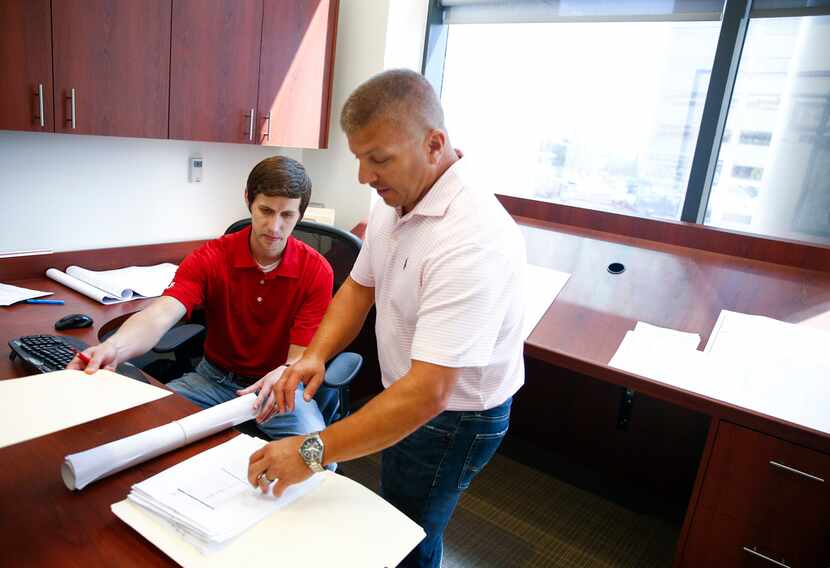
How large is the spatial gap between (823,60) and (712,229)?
69cm

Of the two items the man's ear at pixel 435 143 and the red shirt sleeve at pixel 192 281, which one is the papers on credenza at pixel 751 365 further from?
the red shirt sleeve at pixel 192 281

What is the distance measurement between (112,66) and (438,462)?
162cm

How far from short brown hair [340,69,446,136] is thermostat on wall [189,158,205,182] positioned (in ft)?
5.82

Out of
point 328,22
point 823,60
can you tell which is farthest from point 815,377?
point 328,22

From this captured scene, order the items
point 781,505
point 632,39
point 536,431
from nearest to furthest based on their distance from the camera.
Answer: point 781,505 < point 632,39 < point 536,431

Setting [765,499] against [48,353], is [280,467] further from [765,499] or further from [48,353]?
[765,499]

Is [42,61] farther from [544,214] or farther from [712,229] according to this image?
[712,229]

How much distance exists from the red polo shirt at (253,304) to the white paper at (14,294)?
60 centimetres

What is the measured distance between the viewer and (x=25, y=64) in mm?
1681

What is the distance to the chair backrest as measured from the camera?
1958mm

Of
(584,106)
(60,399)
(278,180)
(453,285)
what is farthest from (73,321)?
(584,106)

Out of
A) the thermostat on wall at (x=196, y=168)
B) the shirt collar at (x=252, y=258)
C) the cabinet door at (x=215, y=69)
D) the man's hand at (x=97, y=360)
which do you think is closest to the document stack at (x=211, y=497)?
the man's hand at (x=97, y=360)

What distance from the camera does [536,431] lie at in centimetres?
271

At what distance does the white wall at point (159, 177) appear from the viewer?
212 centimetres
